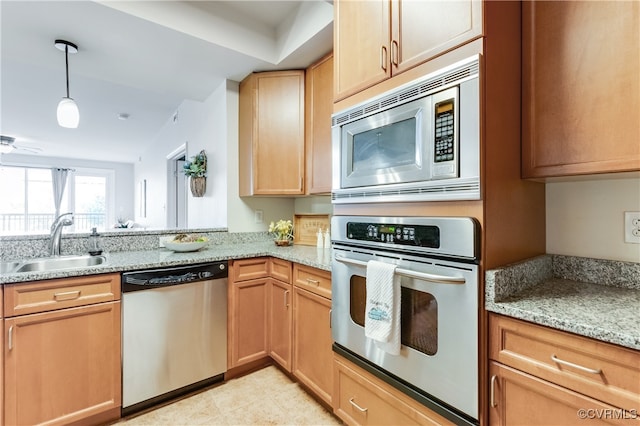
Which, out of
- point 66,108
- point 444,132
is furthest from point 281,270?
point 66,108

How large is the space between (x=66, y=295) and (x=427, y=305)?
67.2 inches

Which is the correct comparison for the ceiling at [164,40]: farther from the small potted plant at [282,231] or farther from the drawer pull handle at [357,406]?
the drawer pull handle at [357,406]

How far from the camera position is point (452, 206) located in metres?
1.09

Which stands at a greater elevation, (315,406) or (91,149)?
(91,149)

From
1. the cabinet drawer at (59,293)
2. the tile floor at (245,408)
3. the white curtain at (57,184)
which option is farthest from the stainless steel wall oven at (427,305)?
the white curtain at (57,184)

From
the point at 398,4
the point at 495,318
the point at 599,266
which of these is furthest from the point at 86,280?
the point at 599,266

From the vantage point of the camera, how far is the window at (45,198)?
6840mm

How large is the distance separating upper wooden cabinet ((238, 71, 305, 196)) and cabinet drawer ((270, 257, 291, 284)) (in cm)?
60

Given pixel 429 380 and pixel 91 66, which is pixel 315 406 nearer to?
pixel 429 380

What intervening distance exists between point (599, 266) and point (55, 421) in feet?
8.48

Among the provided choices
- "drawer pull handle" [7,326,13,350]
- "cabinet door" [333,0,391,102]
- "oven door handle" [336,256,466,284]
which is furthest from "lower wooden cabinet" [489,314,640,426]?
"drawer pull handle" [7,326,13,350]

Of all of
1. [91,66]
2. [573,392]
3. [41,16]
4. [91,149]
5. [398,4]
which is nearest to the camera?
[573,392]

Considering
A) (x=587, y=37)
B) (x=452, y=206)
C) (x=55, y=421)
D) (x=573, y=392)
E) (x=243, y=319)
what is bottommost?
(x=55, y=421)

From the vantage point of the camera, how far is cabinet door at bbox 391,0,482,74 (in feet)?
3.44
